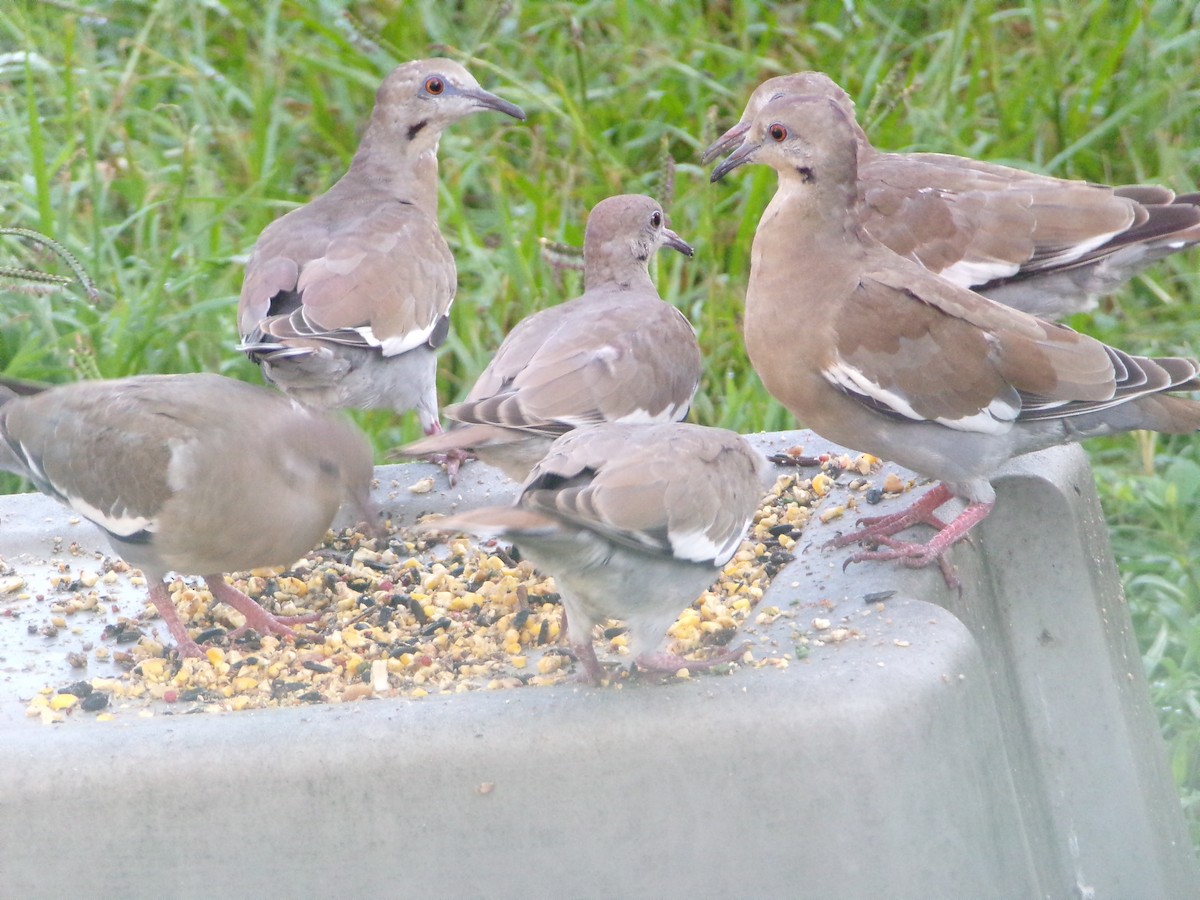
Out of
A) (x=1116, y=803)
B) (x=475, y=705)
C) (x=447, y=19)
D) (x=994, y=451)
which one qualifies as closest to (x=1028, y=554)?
(x=994, y=451)

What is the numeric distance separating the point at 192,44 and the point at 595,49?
64.1 inches

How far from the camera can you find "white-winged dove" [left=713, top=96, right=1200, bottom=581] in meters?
3.41

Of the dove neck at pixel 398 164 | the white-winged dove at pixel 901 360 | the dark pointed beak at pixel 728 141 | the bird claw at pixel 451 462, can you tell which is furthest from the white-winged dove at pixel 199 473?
the dove neck at pixel 398 164

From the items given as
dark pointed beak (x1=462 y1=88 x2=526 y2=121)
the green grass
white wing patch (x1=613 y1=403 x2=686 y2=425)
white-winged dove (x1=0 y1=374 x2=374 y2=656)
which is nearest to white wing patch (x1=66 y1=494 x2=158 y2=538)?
white-winged dove (x1=0 y1=374 x2=374 y2=656)

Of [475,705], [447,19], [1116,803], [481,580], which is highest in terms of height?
[447,19]

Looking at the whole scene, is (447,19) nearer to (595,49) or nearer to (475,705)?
(595,49)

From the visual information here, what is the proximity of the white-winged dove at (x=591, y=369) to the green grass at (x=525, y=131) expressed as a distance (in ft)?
2.24

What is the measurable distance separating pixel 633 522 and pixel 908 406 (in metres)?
1.07

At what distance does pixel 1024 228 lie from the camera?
4199mm

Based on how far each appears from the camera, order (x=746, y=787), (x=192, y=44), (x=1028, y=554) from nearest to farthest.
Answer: (x=746, y=787)
(x=1028, y=554)
(x=192, y=44)

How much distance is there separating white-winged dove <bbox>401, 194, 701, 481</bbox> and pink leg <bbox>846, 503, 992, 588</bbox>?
2.01 ft

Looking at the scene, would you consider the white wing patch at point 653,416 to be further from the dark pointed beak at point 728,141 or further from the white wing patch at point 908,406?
the dark pointed beak at point 728,141

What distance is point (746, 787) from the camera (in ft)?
8.14

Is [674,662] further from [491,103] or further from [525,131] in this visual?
[525,131]
